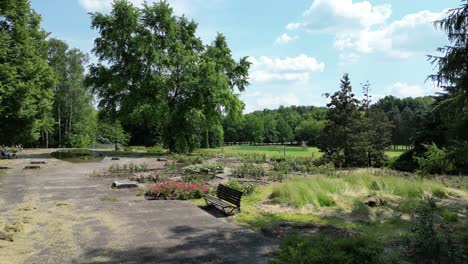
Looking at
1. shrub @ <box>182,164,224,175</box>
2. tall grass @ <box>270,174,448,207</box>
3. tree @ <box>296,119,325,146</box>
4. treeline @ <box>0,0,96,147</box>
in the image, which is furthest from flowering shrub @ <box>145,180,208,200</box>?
tree @ <box>296,119,325,146</box>

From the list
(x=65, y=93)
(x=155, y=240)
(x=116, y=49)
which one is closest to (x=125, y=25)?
(x=116, y=49)

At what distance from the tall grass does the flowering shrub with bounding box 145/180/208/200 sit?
269cm

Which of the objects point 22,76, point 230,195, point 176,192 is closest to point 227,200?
point 230,195

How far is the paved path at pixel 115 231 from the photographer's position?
6.83 meters

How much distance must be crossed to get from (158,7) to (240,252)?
97.6 ft

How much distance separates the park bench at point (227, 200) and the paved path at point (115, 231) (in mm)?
459

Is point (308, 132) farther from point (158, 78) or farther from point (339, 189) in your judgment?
point (339, 189)

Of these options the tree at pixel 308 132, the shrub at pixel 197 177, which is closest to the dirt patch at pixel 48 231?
the shrub at pixel 197 177

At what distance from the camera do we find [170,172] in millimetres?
19781

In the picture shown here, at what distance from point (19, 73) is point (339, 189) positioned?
2173 cm

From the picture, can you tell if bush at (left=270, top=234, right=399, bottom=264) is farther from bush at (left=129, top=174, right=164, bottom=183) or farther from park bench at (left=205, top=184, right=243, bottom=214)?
bush at (left=129, top=174, right=164, bottom=183)

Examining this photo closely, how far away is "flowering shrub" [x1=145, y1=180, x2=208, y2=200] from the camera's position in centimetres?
1283

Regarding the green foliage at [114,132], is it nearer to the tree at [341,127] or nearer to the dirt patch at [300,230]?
the tree at [341,127]

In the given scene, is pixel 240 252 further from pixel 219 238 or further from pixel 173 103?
pixel 173 103
